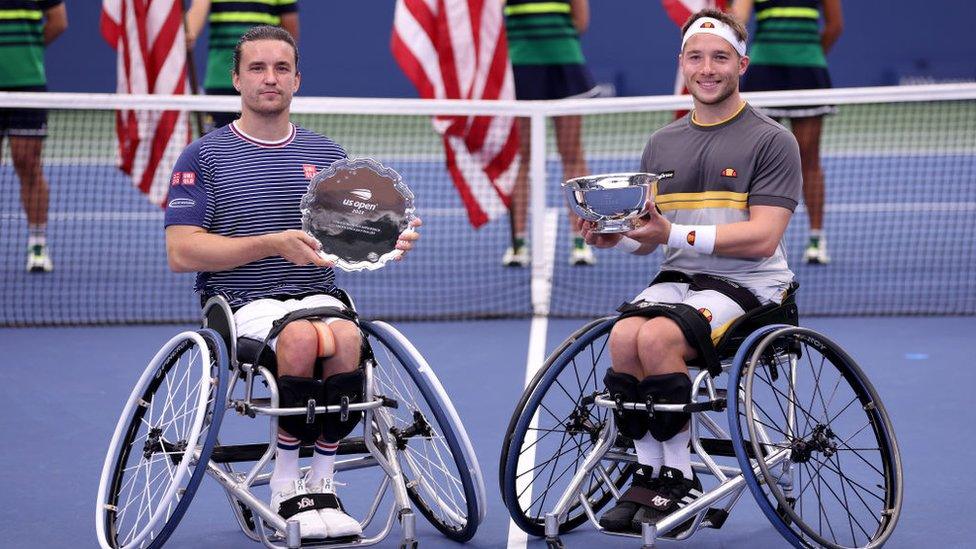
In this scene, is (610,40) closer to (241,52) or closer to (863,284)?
(863,284)

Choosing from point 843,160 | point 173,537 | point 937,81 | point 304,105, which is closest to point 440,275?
point 304,105

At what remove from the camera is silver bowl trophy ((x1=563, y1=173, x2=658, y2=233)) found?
11.5 ft

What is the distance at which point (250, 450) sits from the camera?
3717 millimetres

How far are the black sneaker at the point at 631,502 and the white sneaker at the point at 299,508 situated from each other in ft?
2.28

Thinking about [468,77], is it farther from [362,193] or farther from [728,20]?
[362,193]

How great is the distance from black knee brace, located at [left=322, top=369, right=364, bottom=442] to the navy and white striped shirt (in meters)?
0.43

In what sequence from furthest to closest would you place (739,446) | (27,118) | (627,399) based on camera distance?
(27,118) → (627,399) → (739,446)

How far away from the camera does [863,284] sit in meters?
7.64

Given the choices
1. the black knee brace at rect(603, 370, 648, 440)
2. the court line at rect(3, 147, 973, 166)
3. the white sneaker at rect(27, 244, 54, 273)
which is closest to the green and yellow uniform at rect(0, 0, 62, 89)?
the white sneaker at rect(27, 244, 54, 273)

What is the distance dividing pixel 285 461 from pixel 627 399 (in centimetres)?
86

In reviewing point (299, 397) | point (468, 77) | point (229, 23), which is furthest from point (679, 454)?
point (229, 23)

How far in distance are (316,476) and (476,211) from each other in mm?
3936

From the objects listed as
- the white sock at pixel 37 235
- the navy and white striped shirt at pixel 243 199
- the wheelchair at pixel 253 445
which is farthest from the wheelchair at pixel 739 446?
the white sock at pixel 37 235

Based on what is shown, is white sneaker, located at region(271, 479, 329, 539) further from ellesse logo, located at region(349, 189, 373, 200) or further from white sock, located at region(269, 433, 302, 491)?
ellesse logo, located at region(349, 189, 373, 200)
